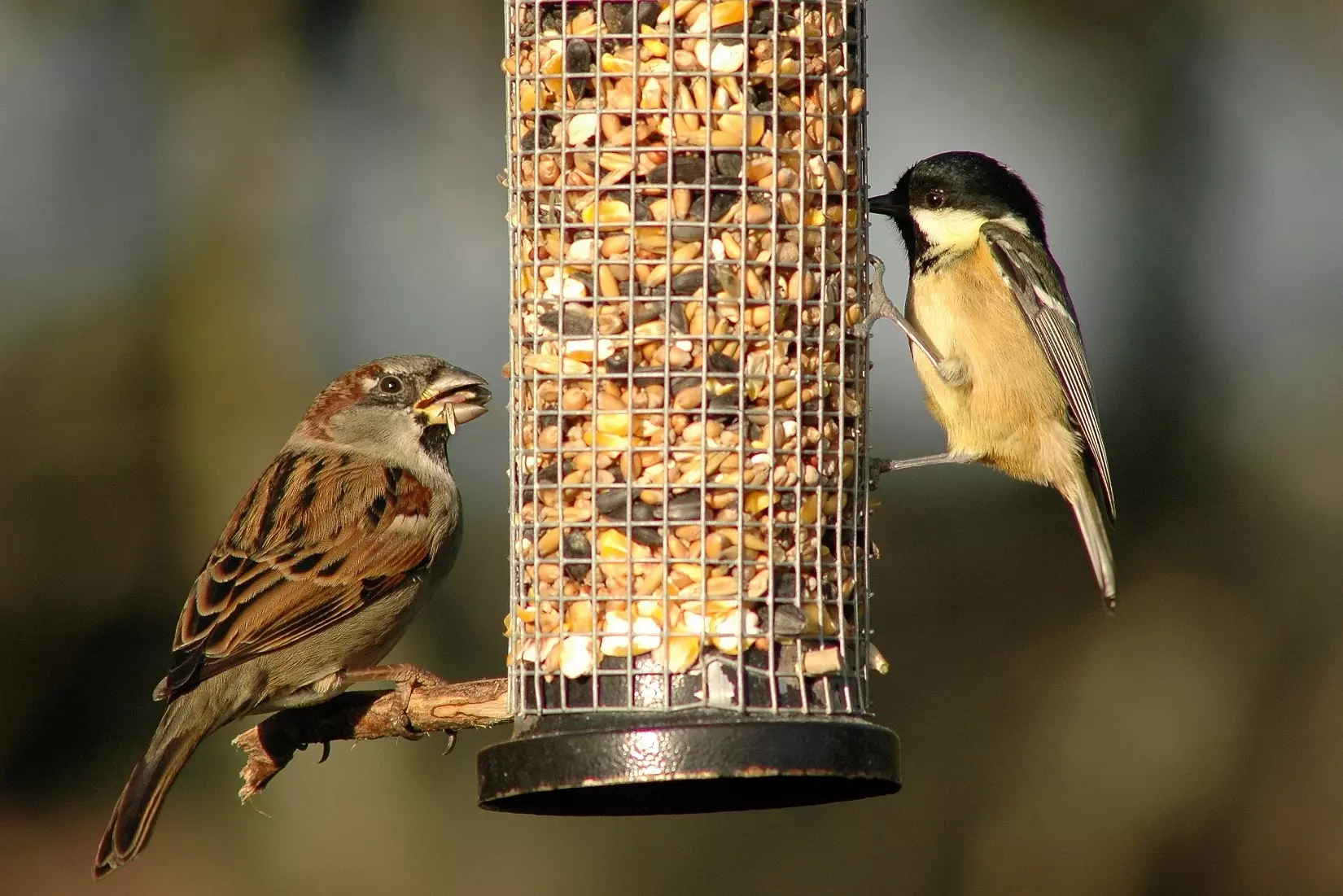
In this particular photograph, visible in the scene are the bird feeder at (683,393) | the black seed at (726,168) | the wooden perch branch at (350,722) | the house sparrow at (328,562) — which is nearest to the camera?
the bird feeder at (683,393)

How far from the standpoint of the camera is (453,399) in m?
7.22

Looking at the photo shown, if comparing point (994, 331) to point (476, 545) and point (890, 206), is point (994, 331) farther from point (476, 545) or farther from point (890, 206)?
point (476, 545)

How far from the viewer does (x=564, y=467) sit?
5.04 metres

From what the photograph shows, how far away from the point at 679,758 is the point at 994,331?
2888 millimetres

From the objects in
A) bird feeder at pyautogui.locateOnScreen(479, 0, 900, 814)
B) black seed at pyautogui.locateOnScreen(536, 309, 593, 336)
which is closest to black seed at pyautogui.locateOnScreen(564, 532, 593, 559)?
bird feeder at pyautogui.locateOnScreen(479, 0, 900, 814)

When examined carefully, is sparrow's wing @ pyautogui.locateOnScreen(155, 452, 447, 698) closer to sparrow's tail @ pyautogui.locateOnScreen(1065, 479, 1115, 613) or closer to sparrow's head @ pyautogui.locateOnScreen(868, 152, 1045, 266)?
sparrow's head @ pyautogui.locateOnScreen(868, 152, 1045, 266)

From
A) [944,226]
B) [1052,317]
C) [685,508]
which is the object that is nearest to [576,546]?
[685,508]

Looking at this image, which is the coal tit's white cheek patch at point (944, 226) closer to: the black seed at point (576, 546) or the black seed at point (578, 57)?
the black seed at point (578, 57)

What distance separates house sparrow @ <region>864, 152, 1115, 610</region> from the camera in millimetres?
6711

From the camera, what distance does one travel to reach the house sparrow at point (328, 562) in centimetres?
654

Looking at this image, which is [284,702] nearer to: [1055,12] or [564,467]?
[564,467]

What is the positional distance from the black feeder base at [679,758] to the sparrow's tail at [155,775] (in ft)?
5.71

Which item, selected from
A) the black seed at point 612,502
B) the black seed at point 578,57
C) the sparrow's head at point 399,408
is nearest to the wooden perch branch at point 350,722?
the black seed at point 612,502

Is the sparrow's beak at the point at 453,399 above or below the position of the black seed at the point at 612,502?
above
